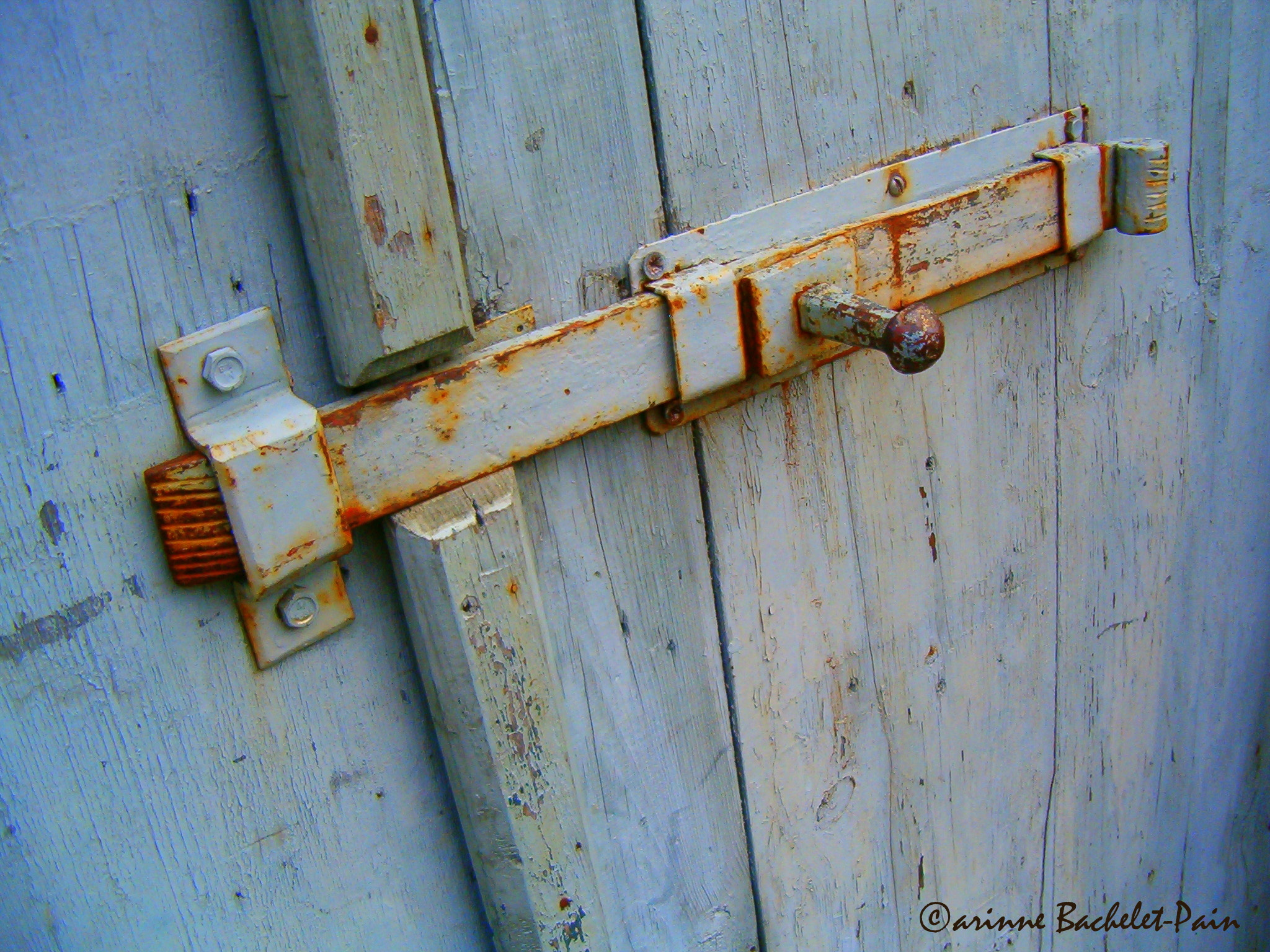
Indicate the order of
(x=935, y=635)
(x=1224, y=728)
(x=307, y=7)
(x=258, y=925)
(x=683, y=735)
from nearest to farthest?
(x=307, y=7)
(x=258, y=925)
(x=683, y=735)
(x=935, y=635)
(x=1224, y=728)

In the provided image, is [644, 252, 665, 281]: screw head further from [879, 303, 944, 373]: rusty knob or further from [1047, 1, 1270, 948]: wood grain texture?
[1047, 1, 1270, 948]: wood grain texture

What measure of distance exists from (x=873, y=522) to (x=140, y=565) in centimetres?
56

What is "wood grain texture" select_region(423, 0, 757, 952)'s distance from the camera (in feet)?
2.02

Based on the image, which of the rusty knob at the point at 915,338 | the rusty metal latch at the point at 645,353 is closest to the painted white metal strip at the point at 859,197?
the rusty metal latch at the point at 645,353

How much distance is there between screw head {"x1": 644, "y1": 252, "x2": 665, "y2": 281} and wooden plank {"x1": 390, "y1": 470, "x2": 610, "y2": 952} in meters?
0.17

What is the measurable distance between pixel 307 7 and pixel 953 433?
610mm

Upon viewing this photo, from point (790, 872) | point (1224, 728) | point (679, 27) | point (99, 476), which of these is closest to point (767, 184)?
point (679, 27)

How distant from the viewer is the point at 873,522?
85 cm

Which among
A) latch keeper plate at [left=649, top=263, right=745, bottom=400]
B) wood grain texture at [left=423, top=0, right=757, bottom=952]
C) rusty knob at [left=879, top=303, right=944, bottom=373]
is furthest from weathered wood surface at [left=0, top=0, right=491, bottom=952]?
rusty knob at [left=879, top=303, right=944, bottom=373]

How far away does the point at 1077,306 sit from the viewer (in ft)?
3.04

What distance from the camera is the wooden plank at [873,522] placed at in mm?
719

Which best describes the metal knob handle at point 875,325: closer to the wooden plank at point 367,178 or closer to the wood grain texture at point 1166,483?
the wooden plank at point 367,178

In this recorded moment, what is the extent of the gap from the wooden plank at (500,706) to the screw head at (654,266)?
0.55ft

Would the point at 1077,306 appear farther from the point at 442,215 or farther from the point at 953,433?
the point at 442,215
